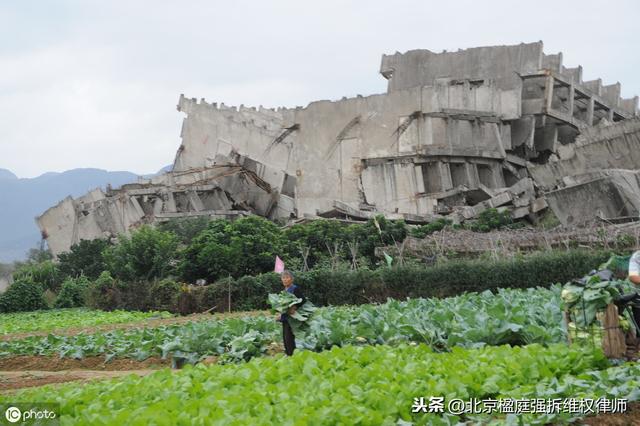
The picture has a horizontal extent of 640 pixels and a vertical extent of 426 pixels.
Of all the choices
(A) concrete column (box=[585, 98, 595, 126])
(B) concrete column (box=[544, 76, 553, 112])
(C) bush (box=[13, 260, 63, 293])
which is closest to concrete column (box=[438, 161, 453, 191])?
(B) concrete column (box=[544, 76, 553, 112])

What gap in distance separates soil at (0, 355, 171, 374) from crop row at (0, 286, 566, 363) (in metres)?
0.16

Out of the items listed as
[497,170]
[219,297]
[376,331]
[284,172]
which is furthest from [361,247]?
[376,331]

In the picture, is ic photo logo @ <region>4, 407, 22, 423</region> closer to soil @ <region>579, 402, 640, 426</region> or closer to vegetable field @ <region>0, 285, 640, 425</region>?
vegetable field @ <region>0, 285, 640, 425</region>

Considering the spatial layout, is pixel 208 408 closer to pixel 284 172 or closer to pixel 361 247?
pixel 361 247

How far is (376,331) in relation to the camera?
47.6 feet

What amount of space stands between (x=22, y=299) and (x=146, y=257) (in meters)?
9.17

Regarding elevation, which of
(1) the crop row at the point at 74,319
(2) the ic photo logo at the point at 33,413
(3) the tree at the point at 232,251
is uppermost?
(3) the tree at the point at 232,251

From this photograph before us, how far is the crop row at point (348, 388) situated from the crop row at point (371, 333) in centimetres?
229

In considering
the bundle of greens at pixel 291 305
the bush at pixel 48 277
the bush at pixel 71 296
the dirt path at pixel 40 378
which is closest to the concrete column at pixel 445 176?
the bush at pixel 71 296

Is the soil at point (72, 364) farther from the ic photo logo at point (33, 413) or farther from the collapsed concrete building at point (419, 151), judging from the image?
the collapsed concrete building at point (419, 151)

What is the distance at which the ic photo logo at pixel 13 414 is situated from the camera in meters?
7.64

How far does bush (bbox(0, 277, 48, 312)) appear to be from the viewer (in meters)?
43.5

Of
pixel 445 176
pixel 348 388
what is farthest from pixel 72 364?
pixel 445 176

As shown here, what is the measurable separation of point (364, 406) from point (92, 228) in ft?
178
